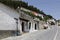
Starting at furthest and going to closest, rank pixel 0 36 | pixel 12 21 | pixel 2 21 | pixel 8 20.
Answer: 1. pixel 12 21
2. pixel 8 20
3. pixel 2 21
4. pixel 0 36

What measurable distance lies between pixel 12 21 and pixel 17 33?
2239mm

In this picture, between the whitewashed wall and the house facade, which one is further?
the whitewashed wall

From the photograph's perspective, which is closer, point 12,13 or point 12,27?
point 12,27

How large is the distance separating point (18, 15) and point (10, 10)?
4.33 metres

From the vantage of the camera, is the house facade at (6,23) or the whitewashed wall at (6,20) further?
the whitewashed wall at (6,20)

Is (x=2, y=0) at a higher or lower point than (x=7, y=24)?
higher

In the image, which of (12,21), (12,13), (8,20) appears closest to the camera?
(8,20)

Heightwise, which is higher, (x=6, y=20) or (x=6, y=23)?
(x=6, y=20)

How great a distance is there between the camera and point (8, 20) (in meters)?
32.8

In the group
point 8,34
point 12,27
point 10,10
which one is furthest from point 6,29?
point 10,10

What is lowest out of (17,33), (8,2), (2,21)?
(17,33)

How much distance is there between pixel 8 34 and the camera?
1214 inches

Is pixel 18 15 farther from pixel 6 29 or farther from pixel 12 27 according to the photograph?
pixel 6 29

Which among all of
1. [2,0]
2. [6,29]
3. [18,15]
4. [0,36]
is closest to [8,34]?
[6,29]
